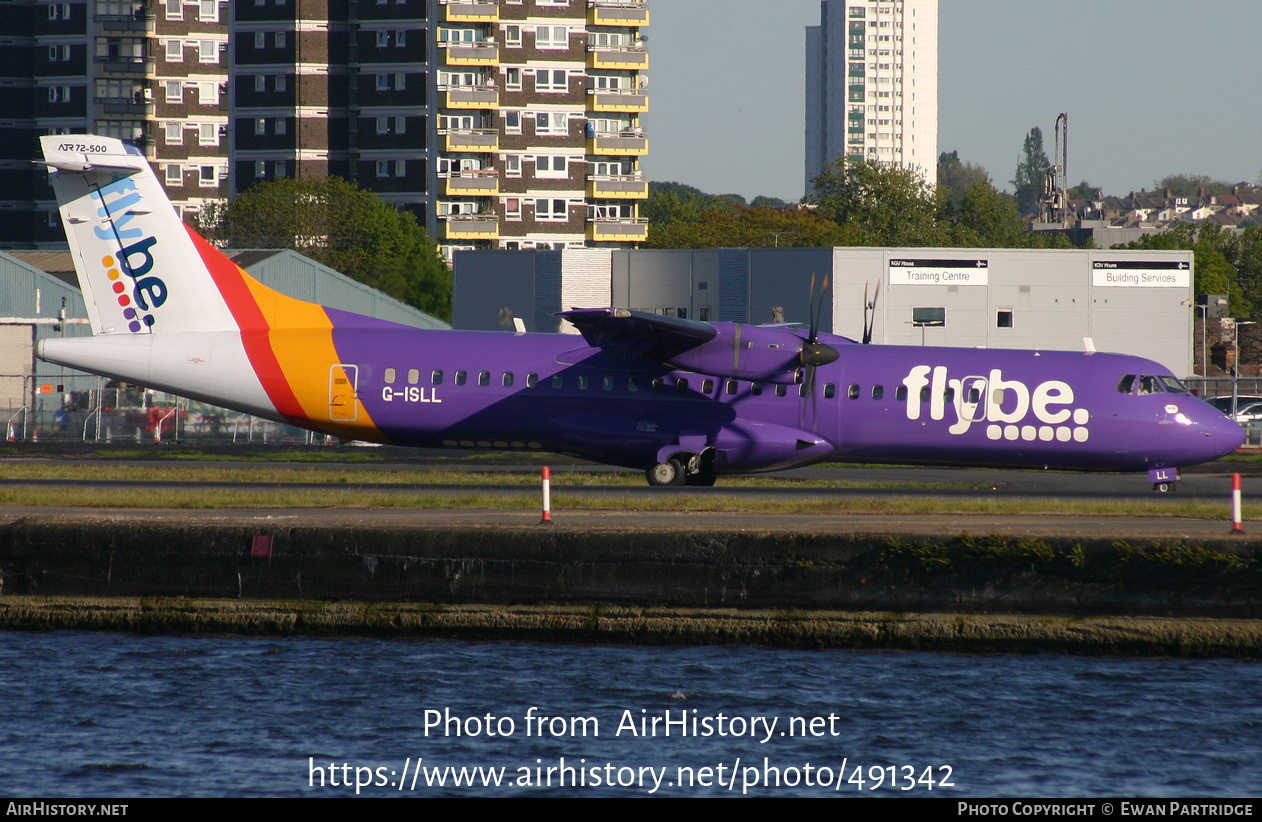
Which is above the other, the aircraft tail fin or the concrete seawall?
the aircraft tail fin

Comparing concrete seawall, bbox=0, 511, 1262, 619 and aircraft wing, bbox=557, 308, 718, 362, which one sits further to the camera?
aircraft wing, bbox=557, 308, 718, 362

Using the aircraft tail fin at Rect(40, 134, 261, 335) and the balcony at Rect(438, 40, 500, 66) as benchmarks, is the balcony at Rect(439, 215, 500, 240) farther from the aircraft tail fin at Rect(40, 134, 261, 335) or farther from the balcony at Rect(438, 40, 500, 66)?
the aircraft tail fin at Rect(40, 134, 261, 335)

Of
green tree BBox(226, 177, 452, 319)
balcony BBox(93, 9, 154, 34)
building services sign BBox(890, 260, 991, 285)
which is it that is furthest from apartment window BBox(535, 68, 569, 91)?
building services sign BBox(890, 260, 991, 285)

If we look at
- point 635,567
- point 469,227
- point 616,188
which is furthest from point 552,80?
point 635,567

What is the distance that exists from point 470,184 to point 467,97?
7335 mm

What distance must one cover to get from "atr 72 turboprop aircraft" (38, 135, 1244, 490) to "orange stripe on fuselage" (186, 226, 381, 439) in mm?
46

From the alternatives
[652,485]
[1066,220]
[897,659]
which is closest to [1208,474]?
[652,485]

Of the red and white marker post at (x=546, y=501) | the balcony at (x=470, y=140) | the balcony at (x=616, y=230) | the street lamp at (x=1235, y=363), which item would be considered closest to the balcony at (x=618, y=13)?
the balcony at (x=470, y=140)

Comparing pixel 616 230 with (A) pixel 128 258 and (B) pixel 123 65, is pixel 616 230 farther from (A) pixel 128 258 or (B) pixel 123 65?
(A) pixel 128 258

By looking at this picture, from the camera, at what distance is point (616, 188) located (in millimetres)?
116000

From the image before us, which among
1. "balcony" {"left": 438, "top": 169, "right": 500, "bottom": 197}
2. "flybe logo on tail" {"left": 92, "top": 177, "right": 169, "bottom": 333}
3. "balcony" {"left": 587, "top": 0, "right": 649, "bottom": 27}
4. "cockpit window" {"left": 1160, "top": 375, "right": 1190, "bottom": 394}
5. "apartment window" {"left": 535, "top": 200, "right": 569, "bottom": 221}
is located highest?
"balcony" {"left": 587, "top": 0, "right": 649, "bottom": 27}

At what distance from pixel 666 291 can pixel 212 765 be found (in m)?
51.0

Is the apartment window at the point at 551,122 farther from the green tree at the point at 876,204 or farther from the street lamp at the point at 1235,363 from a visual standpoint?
the street lamp at the point at 1235,363

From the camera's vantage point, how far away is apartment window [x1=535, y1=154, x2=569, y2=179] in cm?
11394
